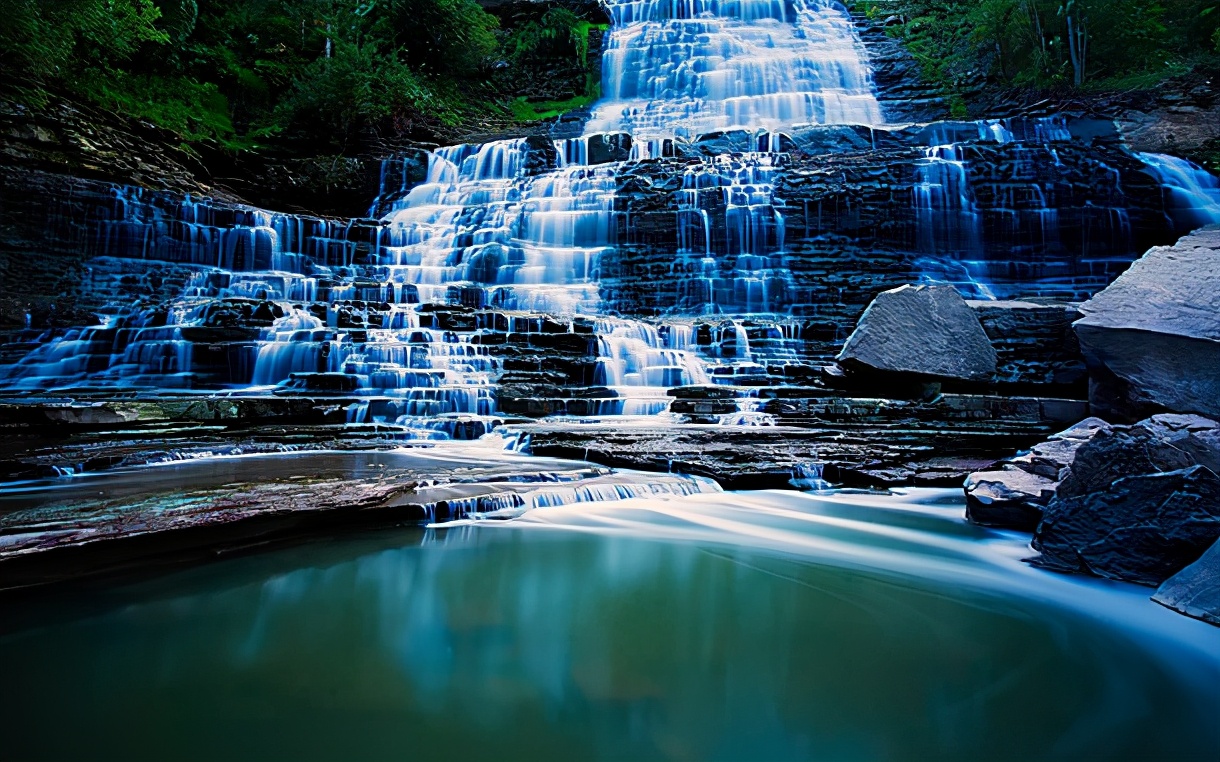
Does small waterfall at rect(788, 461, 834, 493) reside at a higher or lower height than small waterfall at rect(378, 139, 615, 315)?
lower

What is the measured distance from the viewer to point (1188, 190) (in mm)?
12359

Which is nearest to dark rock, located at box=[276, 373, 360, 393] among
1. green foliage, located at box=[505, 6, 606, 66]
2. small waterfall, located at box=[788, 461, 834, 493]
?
small waterfall, located at box=[788, 461, 834, 493]

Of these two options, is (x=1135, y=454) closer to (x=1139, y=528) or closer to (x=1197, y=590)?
(x=1139, y=528)

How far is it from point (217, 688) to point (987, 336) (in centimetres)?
864

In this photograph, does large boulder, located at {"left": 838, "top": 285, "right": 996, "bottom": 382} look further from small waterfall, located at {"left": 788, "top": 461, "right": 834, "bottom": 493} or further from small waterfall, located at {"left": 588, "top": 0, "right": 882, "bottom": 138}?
small waterfall, located at {"left": 588, "top": 0, "right": 882, "bottom": 138}

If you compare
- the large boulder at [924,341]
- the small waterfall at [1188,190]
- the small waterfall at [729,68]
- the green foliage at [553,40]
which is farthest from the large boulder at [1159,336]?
the green foliage at [553,40]

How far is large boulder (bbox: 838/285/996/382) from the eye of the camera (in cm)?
757

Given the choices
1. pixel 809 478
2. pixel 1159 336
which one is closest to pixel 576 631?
pixel 809 478

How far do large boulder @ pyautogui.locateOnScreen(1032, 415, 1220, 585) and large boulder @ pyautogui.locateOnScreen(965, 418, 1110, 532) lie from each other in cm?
33

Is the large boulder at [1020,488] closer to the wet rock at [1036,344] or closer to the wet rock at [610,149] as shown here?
the wet rock at [1036,344]

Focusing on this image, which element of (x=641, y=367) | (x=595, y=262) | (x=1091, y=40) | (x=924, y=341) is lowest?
(x=641, y=367)

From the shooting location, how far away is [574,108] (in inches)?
883

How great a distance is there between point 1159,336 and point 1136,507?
3539 millimetres

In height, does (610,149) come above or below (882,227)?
above
